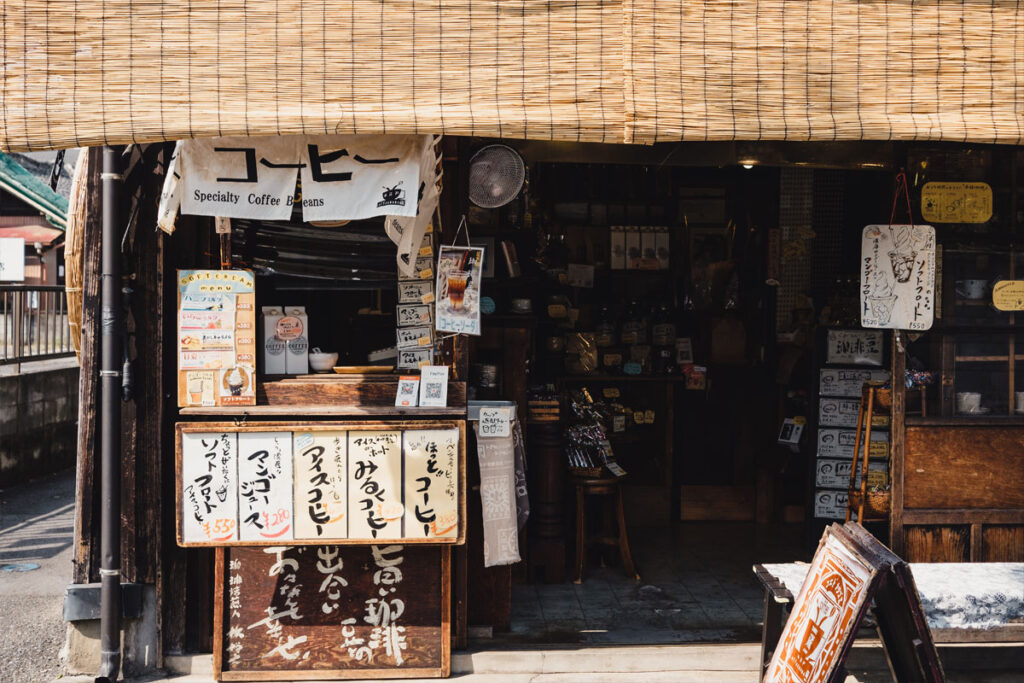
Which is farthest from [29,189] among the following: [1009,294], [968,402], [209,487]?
[1009,294]

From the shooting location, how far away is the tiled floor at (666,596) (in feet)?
21.3

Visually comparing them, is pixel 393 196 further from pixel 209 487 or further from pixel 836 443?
pixel 836 443

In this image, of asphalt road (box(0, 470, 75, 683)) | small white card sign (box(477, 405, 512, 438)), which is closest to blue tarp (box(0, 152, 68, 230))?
asphalt road (box(0, 470, 75, 683))

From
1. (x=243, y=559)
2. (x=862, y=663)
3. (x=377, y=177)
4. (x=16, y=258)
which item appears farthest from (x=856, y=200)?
(x=16, y=258)

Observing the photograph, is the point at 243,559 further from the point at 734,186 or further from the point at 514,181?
the point at 734,186

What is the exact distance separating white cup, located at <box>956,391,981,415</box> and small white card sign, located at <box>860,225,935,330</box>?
0.69 m

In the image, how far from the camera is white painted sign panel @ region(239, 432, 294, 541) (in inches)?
220

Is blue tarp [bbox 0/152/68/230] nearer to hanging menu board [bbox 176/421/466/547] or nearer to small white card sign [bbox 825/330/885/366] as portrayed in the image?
hanging menu board [bbox 176/421/466/547]

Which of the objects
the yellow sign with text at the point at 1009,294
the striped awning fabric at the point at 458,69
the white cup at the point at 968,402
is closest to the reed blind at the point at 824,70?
the striped awning fabric at the point at 458,69

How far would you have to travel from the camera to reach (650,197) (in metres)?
10.4

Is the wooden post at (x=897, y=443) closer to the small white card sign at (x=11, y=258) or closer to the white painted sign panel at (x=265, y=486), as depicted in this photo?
the white painted sign panel at (x=265, y=486)

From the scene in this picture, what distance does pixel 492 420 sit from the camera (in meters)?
6.09

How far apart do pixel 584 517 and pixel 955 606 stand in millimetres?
3497

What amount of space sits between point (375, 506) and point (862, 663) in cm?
372
